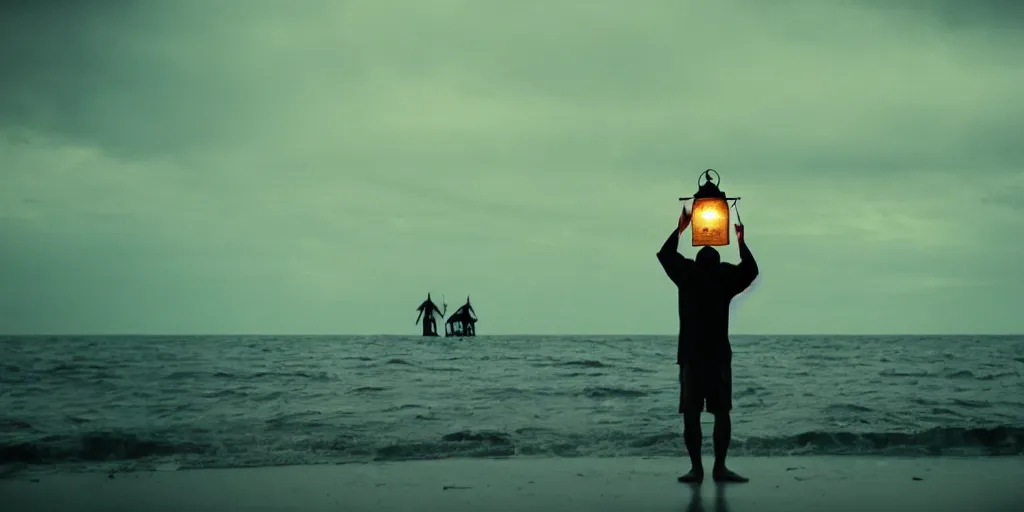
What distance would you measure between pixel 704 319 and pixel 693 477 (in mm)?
1333

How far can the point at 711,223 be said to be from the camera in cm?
632

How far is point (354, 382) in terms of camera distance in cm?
2078

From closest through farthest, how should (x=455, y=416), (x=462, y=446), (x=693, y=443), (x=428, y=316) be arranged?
1. (x=693, y=443)
2. (x=462, y=446)
3. (x=455, y=416)
4. (x=428, y=316)

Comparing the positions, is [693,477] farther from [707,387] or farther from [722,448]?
[707,387]

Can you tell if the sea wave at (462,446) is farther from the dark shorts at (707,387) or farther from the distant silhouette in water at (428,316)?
the distant silhouette in water at (428,316)

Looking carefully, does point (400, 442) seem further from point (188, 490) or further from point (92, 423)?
point (92, 423)

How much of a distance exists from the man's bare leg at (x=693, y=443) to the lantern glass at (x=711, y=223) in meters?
1.36

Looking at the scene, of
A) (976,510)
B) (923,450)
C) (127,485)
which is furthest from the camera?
(923,450)

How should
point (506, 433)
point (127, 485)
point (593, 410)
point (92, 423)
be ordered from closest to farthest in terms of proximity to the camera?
point (127, 485), point (506, 433), point (92, 423), point (593, 410)

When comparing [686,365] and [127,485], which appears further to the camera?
[127,485]

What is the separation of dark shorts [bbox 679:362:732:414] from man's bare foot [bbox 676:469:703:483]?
0.61 m

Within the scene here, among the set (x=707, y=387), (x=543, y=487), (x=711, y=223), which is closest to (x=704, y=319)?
(x=707, y=387)

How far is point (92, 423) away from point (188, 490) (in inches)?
317

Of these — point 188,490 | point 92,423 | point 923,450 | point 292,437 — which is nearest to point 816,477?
point 923,450
